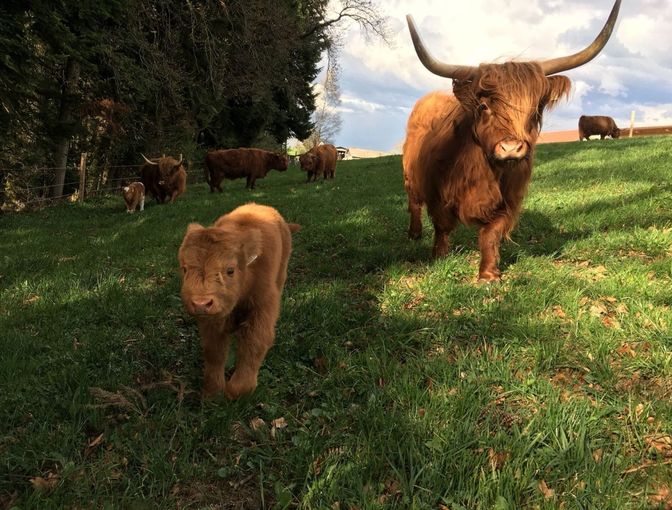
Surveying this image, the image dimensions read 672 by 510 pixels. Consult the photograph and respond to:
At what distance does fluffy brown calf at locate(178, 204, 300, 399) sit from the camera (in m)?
Result: 2.89

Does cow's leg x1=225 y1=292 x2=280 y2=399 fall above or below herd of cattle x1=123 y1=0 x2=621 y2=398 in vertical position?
below

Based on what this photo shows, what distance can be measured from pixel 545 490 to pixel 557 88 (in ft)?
12.7

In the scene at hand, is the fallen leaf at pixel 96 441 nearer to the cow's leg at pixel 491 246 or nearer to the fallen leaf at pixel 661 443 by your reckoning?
the fallen leaf at pixel 661 443

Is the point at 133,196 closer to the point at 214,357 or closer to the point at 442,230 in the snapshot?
the point at 442,230

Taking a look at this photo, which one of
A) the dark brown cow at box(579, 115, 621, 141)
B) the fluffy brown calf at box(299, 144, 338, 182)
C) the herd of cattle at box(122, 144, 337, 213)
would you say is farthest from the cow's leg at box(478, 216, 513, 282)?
the dark brown cow at box(579, 115, 621, 141)

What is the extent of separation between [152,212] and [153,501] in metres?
11.5

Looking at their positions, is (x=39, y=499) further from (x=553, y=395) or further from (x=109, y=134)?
(x=109, y=134)

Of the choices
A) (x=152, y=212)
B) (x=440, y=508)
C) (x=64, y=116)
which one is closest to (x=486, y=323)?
(x=440, y=508)

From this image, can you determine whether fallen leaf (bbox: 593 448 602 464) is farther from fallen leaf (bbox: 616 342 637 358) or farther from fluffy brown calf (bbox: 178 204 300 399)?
fluffy brown calf (bbox: 178 204 300 399)

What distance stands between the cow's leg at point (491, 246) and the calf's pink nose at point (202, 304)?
327 cm

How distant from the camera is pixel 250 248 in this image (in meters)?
3.25

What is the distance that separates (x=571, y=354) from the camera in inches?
134

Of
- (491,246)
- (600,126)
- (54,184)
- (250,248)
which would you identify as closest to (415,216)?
(491,246)

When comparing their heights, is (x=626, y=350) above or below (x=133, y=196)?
below
